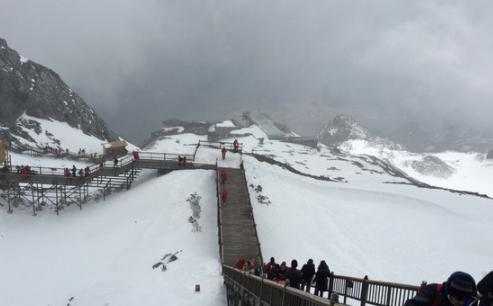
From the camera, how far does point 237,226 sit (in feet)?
84.0

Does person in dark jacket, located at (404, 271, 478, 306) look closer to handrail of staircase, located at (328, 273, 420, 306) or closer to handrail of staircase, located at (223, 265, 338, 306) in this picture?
handrail of staircase, located at (223, 265, 338, 306)

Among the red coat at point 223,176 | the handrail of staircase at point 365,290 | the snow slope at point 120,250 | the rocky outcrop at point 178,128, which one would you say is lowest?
the snow slope at point 120,250

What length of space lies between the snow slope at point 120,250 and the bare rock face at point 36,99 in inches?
1399

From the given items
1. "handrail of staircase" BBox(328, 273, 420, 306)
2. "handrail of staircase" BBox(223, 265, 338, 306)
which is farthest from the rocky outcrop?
"handrail of staircase" BBox(328, 273, 420, 306)

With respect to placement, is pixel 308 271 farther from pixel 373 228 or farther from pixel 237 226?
pixel 373 228

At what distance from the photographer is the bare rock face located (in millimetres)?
71000

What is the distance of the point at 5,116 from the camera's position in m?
68.6

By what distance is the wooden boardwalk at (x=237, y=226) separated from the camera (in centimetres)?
2261

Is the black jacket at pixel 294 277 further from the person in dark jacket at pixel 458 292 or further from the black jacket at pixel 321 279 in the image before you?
the person in dark jacket at pixel 458 292

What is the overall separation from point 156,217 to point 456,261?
20277 millimetres

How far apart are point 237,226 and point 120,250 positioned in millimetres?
7777

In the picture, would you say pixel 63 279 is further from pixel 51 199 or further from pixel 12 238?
pixel 51 199

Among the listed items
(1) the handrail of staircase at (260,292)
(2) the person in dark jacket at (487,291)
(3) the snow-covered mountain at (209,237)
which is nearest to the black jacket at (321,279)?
(1) the handrail of staircase at (260,292)

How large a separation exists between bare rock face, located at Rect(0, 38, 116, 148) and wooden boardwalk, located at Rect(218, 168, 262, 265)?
45.9 m
